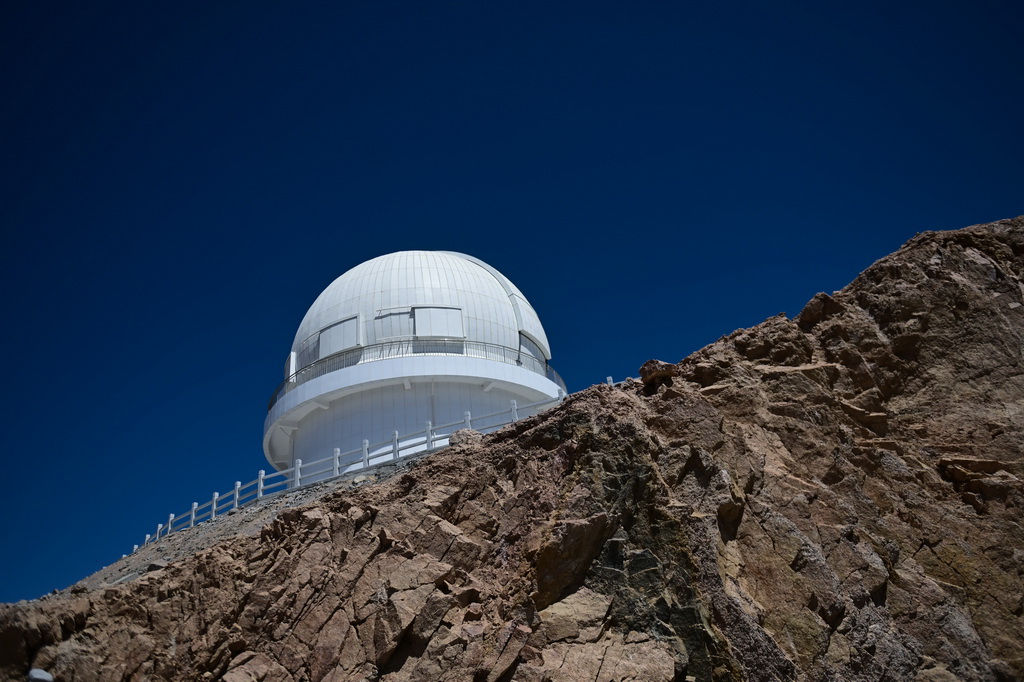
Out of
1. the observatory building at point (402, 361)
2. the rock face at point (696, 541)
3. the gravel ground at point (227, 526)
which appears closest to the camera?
the rock face at point (696, 541)

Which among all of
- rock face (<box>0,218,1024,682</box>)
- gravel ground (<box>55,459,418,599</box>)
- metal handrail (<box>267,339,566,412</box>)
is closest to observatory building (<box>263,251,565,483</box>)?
metal handrail (<box>267,339,566,412</box>)

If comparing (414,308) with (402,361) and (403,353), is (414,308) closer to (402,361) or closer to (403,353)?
(403,353)

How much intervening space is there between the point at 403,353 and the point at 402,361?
0.83m

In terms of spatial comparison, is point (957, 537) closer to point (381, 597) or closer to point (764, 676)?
point (764, 676)

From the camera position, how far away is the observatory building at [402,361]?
26078mm

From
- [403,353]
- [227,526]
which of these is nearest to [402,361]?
[403,353]

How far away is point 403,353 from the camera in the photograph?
2683 cm

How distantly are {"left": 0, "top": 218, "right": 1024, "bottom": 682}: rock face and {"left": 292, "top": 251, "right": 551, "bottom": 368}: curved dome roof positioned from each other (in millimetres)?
13502

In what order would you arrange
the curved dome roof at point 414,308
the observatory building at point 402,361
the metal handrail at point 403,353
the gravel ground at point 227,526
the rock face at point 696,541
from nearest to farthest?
1. the rock face at point 696,541
2. the gravel ground at point 227,526
3. the observatory building at point 402,361
4. the metal handrail at point 403,353
5. the curved dome roof at point 414,308

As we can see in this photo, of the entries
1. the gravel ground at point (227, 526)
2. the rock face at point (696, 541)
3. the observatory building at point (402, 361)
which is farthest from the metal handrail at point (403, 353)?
the rock face at point (696, 541)

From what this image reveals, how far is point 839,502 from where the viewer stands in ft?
39.9

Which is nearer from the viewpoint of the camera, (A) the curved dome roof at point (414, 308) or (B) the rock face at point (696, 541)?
(B) the rock face at point (696, 541)

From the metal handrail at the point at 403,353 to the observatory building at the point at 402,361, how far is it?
3cm

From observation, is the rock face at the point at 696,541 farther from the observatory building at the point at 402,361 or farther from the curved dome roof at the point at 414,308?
the curved dome roof at the point at 414,308
